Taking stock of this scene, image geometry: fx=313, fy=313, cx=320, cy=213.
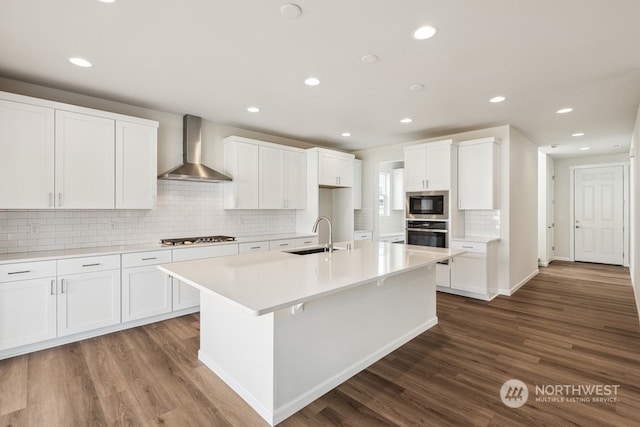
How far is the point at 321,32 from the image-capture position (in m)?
2.25

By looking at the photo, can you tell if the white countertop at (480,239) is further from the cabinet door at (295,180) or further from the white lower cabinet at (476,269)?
the cabinet door at (295,180)

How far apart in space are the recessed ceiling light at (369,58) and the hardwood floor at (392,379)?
2.59 metres

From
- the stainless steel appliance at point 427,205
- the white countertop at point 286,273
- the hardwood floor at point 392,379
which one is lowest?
the hardwood floor at point 392,379

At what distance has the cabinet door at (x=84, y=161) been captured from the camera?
10.4ft

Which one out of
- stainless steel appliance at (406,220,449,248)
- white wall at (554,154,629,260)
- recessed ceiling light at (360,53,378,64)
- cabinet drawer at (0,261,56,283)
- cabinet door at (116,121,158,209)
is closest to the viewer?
recessed ceiling light at (360,53,378,64)

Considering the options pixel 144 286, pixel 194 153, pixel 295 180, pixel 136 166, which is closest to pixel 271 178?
pixel 295 180

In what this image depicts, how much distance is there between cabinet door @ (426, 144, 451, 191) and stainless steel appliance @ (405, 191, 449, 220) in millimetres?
129

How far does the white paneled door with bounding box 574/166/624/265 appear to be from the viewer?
22.9 ft

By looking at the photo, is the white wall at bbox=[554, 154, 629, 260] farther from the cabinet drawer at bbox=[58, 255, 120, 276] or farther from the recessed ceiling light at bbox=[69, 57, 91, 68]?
the recessed ceiling light at bbox=[69, 57, 91, 68]

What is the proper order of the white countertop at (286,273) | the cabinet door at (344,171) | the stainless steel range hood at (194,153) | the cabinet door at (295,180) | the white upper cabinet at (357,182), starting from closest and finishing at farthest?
the white countertop at (286,273), the stainless steel range hood at (194,153), the cabinet door at (295,180), the cabinet door at (344,171), the white upper cabinet at (357,182)

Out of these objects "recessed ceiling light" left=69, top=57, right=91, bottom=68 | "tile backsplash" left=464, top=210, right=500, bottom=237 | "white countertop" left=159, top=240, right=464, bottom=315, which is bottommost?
"white countertop" left=159, top=240, right=464, bottom=315

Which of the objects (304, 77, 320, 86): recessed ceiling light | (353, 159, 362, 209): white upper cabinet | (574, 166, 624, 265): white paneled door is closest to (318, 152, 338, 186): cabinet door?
(353, 159, 362, 209): white upper cabinet

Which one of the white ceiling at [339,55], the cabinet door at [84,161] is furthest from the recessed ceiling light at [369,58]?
the cabinet door at [84,161]

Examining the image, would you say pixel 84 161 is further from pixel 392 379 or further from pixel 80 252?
pixel 392 379
